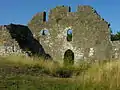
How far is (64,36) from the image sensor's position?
3219 cm

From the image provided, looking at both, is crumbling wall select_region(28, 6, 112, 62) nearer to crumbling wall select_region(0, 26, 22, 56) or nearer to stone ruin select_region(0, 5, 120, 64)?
stone ruin select_region(0, 5, 120, 64)

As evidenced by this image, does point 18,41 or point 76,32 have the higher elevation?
point 76,32

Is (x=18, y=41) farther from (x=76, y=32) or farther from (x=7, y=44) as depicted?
(x=76, y=32)

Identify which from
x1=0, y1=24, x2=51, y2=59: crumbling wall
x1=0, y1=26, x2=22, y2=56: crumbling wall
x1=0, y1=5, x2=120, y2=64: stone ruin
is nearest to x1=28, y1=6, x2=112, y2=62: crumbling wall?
x1=0, y1=5, x2=120, y2=64: stone ruin

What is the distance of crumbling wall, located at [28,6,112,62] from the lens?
29.5 meters

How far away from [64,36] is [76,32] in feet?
4.74

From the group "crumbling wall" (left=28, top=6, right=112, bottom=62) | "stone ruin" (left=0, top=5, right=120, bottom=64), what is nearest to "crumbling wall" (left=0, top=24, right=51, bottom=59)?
"stone ruin" (left=0, top=5, right=120, bottom=64)

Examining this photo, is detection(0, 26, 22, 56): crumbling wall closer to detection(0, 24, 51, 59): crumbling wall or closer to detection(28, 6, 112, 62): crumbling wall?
detection(0, 24, 51, 59): crumbling wall

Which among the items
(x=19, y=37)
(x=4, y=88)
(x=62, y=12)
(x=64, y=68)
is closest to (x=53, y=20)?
(x=62, y=12)

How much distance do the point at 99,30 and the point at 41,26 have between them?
23.1ft

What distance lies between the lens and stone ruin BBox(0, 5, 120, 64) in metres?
29.3

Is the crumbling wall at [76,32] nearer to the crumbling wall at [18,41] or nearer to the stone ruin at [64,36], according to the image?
the stone ruin at [64,36]

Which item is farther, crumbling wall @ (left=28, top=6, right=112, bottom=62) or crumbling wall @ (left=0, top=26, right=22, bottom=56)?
crumbling wall @ (left=28, top=6, right=112, bottom=62)

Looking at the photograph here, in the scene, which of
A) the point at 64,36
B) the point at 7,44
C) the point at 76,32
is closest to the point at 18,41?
the point at 7,44
